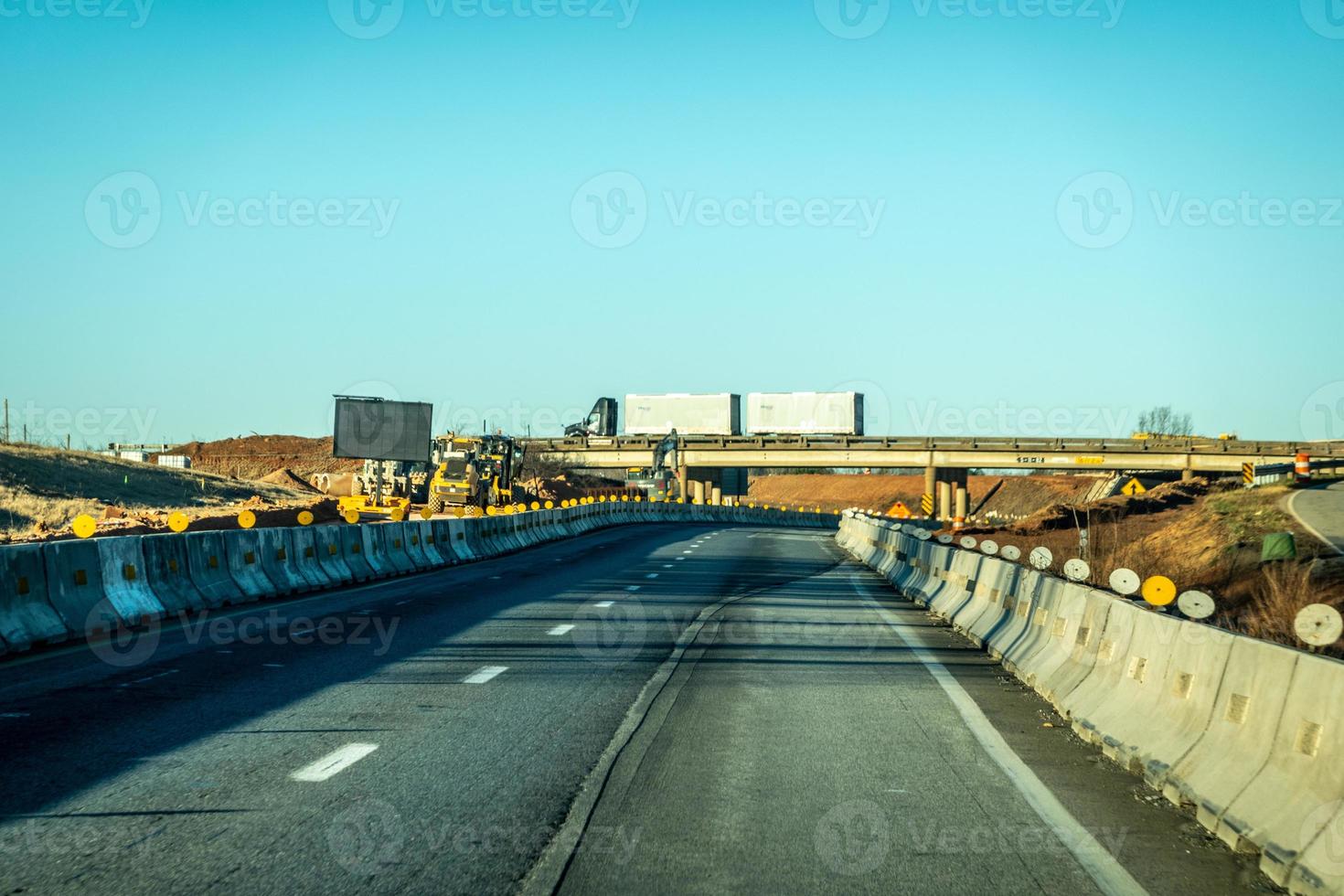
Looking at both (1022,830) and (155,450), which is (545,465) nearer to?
(155,450)

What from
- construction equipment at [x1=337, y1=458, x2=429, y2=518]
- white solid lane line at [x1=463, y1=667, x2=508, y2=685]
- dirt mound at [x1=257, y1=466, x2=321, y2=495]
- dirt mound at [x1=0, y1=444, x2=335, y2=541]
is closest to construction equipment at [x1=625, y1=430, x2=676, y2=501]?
Result: dirt mound at [x1=0, y1=444, x2=335, y2=541]

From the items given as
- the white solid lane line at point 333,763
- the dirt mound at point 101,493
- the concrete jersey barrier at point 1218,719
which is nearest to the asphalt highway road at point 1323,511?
the concrete jersey barrier at point 1218,719

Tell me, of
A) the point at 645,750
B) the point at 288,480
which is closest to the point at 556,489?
the point at 288,480

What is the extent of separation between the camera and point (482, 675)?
→ 41.3 ft

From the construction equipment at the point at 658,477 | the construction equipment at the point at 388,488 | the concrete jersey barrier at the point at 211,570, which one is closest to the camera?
the concrete jersey barrier at the point at 211,570

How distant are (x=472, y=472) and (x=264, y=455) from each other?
11155cm

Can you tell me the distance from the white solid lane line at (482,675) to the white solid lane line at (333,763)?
318 cm

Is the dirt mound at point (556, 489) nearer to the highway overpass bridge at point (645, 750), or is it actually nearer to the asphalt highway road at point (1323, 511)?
the asphalt highway road at point (1323, 511)

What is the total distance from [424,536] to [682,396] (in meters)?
81.6

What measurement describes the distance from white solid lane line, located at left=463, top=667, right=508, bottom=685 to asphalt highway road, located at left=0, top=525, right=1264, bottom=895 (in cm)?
4

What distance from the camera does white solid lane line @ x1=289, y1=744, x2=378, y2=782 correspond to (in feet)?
26.1

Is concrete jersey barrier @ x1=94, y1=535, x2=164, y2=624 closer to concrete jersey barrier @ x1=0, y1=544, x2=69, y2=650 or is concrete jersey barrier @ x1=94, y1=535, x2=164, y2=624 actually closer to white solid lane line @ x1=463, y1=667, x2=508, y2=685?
concrete jersey barrier @ x1=0, y1=544, x2=69, y2=650

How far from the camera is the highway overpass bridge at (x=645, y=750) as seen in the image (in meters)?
6.18

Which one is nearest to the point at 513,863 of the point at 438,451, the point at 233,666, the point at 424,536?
the point at 233,666
